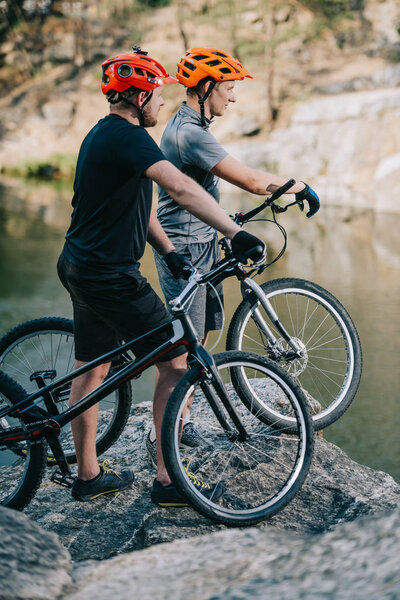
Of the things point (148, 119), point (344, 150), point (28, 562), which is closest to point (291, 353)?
point (148, 119)

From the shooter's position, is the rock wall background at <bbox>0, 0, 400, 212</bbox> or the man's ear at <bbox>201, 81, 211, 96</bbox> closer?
the man's ear at <bbox>201, 81, 211, 96</bbox>

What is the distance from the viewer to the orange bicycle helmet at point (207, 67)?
310cm

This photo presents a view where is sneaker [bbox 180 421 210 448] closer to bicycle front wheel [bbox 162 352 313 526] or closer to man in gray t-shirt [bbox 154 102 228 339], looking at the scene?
bicycle front wheel [bbox 162 352 313 526]

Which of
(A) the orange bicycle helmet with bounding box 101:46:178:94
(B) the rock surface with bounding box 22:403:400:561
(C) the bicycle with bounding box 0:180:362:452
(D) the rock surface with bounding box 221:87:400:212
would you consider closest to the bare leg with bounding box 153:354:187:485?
(B) the rock surface with bounding box 22:403:400:561

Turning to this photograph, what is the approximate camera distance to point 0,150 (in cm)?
2266

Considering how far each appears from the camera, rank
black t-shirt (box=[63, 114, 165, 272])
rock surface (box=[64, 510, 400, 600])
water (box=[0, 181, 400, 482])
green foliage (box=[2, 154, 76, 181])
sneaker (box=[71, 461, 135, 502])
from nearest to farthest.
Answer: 1. rock surface (box=[64, 510, 400, 600])
2. black t-shirt (box=[63, 114, 165, 272])
3. sneaker (box=[71, 461, 135, 502])
4. water (box=[0, 181, 400, 482])
5. green foliage (box=[2, 154, 76, 181])

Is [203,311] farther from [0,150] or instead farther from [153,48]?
[153,48]

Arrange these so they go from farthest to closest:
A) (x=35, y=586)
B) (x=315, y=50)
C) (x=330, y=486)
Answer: (x=315, y=50) < (x=330, y=486) < (x=35, y=586)

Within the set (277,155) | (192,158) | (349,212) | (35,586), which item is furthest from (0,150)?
(35,586)

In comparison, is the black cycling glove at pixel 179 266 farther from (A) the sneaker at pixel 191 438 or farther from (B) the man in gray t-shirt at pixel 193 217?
(A) the sneaker at pixel 191 438

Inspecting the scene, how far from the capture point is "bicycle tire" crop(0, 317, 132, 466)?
307 cm

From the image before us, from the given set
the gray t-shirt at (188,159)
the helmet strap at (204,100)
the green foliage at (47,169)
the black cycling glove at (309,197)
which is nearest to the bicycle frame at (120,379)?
the gray t-shirt at (188,159)

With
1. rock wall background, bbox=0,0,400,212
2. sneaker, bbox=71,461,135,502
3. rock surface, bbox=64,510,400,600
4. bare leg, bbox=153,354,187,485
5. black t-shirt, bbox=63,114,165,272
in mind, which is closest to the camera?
rock surface, bbox=64,510,400,600

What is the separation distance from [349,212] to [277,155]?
12.6 feet
